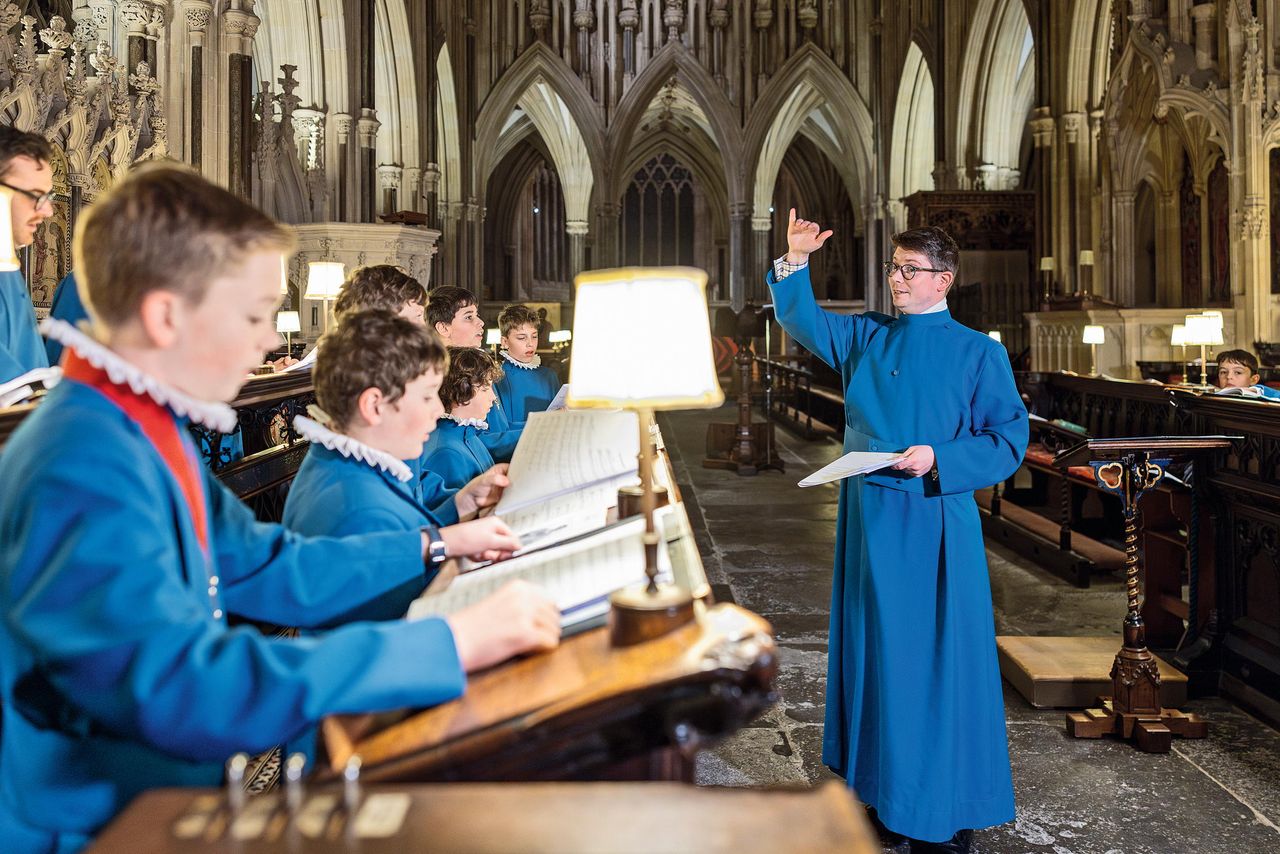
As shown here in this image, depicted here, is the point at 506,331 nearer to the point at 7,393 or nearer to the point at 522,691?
the point at 7,393

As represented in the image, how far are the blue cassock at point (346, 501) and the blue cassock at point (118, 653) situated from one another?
0.49 meters

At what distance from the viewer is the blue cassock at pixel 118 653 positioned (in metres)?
0.90

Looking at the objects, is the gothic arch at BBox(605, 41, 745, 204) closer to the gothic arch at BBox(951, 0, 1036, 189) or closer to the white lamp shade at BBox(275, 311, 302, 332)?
the gothic arch at BBox(951, 0, 1036, 189)

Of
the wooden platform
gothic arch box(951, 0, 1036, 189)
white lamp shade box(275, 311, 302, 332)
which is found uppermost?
gothic arch box(951, 0, 1036, 189)

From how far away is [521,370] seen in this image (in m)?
4.75

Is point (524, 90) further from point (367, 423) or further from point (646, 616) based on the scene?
point (646, 616)

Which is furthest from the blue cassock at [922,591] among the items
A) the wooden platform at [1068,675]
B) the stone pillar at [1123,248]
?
the stone pillar at [1123,248]

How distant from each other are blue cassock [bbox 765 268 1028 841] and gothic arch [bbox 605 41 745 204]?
19417 millimetres

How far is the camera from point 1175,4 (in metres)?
10.8


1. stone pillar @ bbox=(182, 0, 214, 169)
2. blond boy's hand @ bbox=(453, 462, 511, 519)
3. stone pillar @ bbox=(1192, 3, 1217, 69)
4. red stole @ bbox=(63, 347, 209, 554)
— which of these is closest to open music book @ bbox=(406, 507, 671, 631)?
red stole @ bbox=(63, 347, 209, 554)

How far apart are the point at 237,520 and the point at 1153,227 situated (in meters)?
20.6

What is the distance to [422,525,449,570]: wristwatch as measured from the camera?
1435 mm

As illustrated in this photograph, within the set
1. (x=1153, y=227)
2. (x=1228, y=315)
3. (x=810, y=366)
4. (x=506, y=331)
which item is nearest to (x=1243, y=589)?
(x=506, y=331)

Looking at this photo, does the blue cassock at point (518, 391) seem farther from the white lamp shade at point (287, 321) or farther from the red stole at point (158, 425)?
the white lamp shade at point (287, 321)
